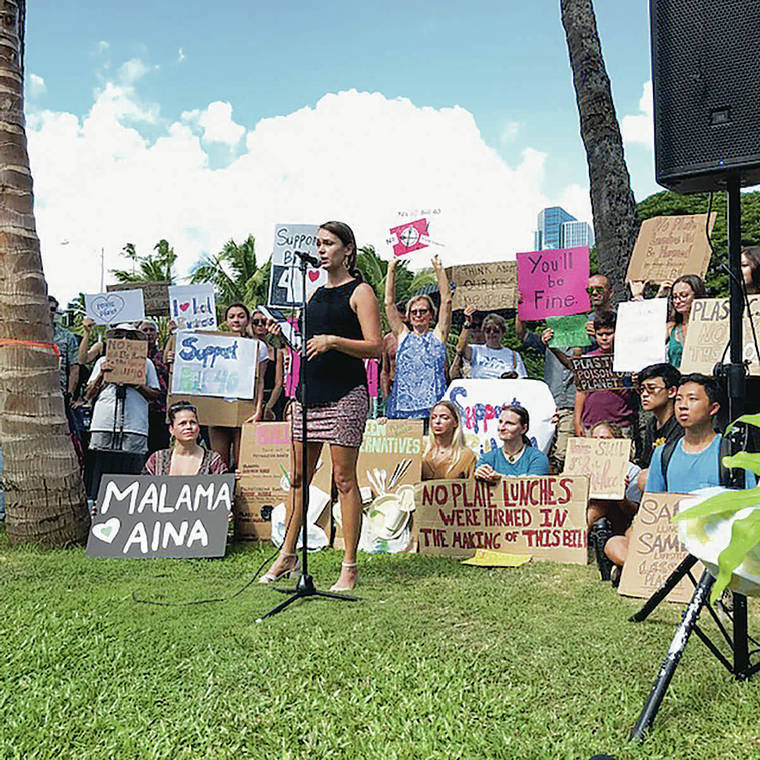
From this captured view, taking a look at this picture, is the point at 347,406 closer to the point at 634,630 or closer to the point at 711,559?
the point at 634,630

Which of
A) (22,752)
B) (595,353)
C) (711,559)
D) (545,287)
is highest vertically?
(545,287)

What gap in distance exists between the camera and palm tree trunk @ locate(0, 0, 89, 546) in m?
5.80

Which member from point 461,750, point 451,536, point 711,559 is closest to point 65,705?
point 461,750

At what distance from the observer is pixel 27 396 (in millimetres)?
5855

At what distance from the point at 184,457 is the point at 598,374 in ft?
9.71

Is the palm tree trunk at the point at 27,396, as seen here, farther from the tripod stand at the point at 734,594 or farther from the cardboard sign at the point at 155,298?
the tripod stand at the point at 734,594

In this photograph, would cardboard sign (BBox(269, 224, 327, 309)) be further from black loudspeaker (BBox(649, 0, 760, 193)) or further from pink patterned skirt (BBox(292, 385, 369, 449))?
black loudspeaker (BBox(649, 0, 760, 193))

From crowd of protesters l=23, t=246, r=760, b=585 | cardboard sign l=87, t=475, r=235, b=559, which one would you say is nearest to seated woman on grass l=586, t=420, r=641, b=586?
crowd of protesters l=23, t=246, r=760, b=585

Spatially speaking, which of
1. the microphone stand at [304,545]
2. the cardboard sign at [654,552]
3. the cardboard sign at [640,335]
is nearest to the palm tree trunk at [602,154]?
the cardboard sign at [640,335]

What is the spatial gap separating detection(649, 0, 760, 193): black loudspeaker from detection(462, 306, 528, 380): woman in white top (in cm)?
381

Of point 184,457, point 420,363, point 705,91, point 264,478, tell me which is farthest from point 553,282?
point 705,91

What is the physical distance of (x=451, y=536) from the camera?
570cm

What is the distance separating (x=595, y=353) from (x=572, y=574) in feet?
6.34

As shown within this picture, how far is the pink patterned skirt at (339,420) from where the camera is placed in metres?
4.60
